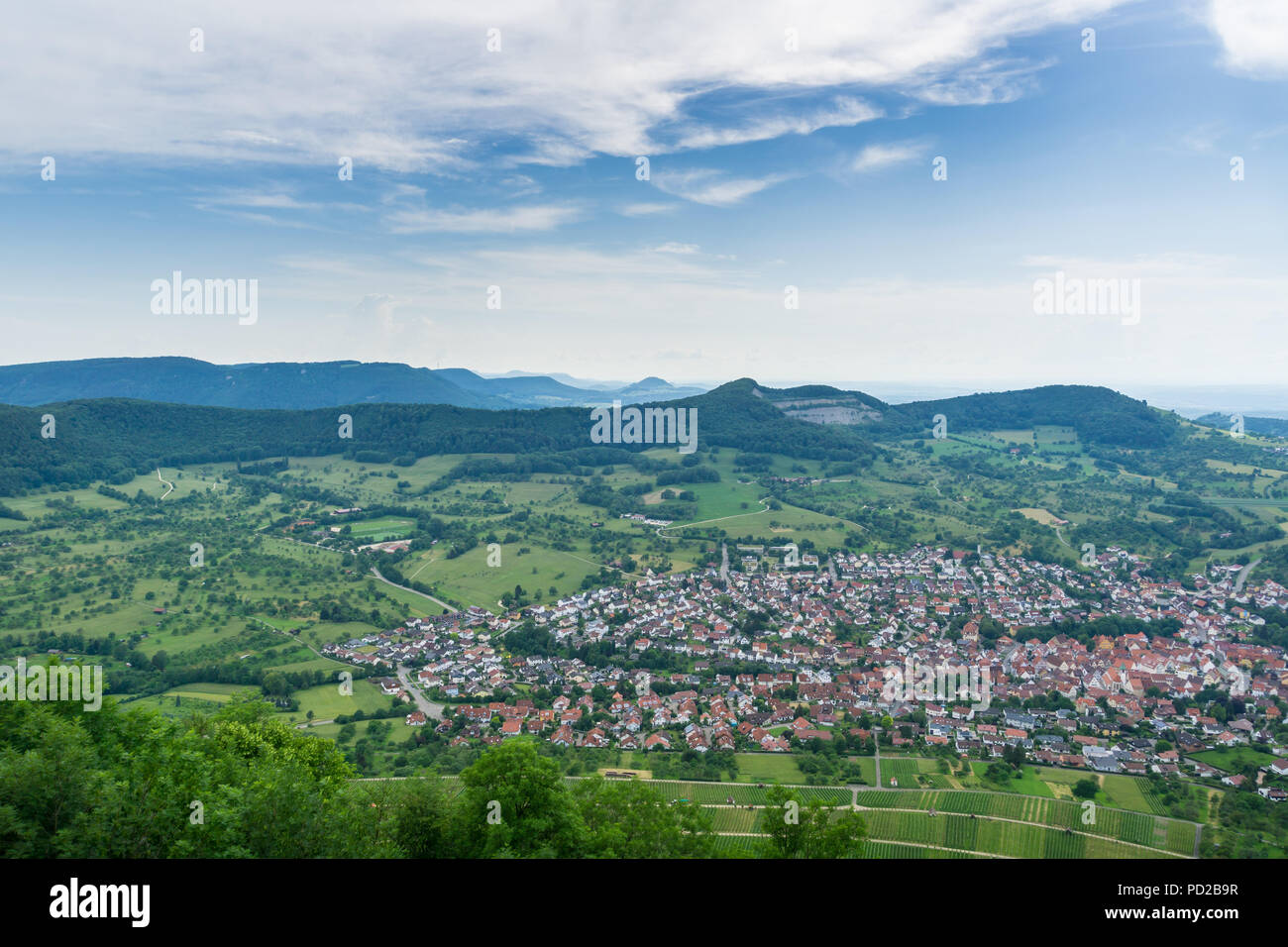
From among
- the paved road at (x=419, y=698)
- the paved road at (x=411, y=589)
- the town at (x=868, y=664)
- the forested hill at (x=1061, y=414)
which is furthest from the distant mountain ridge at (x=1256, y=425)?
the paved road at (x=419, y=698)

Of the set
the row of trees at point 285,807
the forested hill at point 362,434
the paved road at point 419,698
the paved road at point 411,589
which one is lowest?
the paved road at point 419,698

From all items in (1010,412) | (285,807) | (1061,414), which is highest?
(1010,412)

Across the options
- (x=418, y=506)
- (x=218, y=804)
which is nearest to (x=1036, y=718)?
(x=218, y=804)

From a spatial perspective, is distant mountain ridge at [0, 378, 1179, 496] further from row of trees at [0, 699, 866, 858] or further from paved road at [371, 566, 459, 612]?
row of trees at [0, 699, 866, 858]

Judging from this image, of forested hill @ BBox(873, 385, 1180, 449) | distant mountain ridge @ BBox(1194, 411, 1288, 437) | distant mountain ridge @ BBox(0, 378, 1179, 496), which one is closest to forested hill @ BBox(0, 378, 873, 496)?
distant mountain ridge @ BBox(0, 378, 1179, 496)

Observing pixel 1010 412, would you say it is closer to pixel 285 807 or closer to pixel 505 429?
pixel 505 429

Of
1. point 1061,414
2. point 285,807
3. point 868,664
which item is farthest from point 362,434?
point 1061,414

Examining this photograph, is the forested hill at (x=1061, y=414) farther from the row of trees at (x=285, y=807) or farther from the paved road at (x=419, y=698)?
the row of trees at (x=285, y=807)
